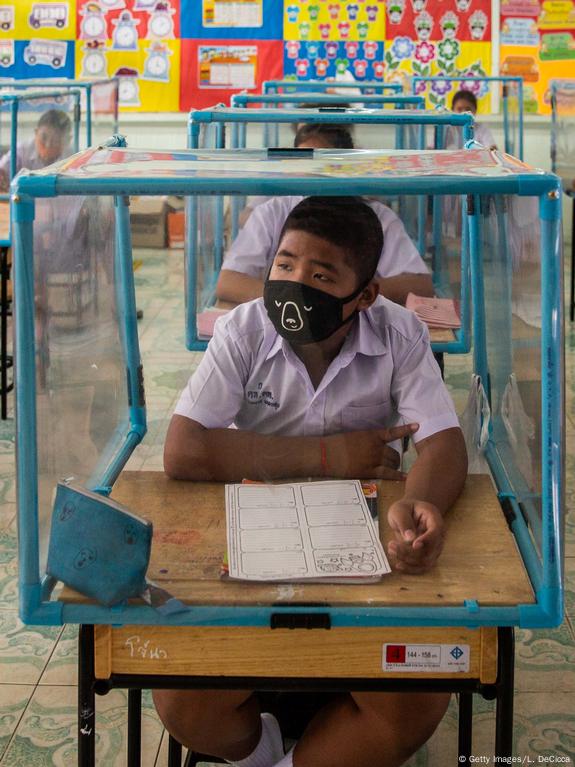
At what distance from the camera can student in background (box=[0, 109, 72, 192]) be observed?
4.64 meters

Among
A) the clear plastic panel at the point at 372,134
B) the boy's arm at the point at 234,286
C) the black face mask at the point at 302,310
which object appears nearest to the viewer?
the black face mask at the point at 302,310

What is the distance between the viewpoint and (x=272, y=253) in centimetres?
193

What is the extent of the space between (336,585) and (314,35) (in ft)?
21.3

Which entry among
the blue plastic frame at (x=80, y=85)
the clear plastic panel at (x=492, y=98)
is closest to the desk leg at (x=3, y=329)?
the blue plastic frame at (x=80, y=85)

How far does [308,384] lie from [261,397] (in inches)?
3.3

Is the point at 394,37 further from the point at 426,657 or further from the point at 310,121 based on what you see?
the point at 426,657

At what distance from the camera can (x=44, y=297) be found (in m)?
1.35

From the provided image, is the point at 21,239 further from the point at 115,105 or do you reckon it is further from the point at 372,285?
the point at 115,105

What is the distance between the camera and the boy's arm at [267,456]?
5.21 ft

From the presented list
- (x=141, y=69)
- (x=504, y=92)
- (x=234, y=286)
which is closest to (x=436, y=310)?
(x=234, y=286)

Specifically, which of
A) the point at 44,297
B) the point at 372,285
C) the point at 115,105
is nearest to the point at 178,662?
the point at 44,297

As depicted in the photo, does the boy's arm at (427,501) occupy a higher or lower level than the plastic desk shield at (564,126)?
lower

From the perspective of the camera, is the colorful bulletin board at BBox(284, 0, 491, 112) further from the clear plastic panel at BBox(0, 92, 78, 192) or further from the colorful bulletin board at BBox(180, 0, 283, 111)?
the clear plastic panel at BBox(0, 92, 78, 192)

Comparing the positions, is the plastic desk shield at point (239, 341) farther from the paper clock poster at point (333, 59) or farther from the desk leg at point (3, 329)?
the paper clock poster at point (333, 59)
